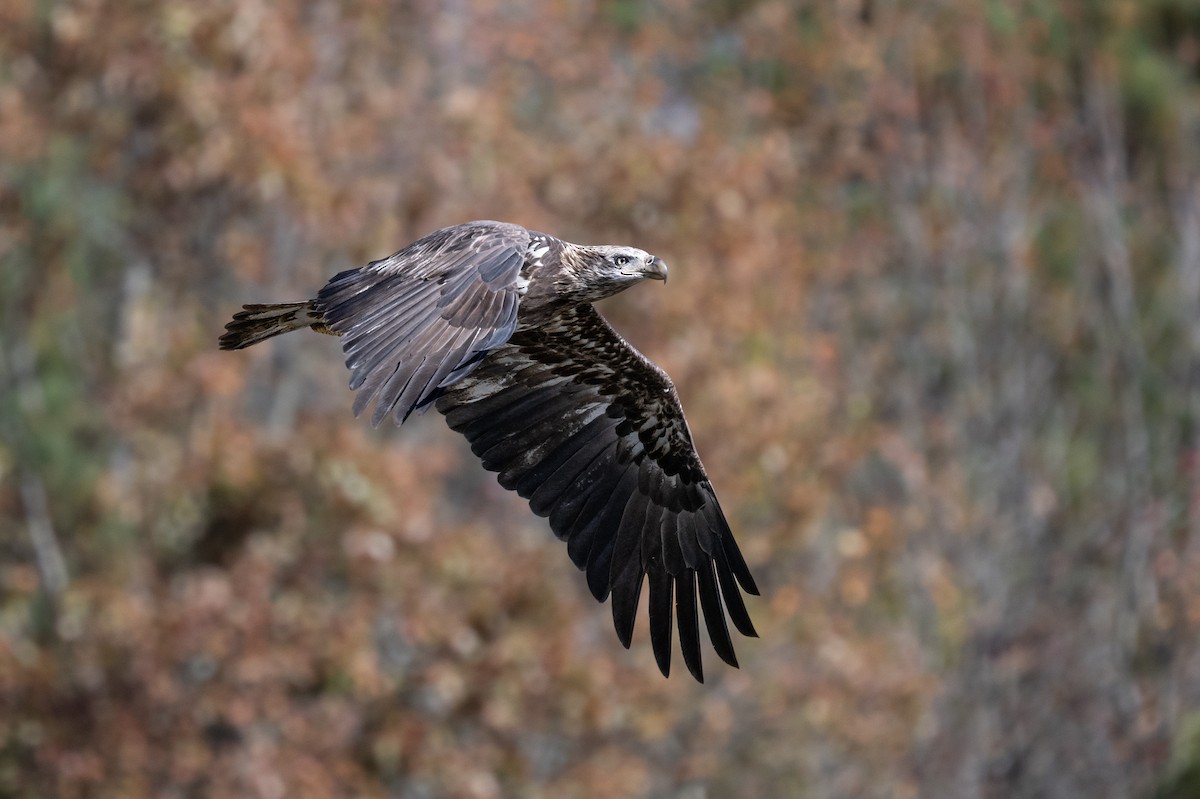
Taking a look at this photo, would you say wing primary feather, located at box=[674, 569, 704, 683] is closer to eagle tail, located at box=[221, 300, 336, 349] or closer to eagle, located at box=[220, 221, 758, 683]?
eagle, located at box=[220, 221, 758, 683]

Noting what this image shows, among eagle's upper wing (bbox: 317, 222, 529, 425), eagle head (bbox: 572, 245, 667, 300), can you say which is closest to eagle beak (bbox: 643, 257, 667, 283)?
eagle head (bbox: 572, 245, 667, 300)

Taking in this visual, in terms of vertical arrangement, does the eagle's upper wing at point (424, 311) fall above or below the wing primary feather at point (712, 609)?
above

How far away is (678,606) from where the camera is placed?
1036 cm

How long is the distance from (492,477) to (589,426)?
8.10 metres

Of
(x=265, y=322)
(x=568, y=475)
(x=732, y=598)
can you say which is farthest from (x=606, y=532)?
(x=265, y=322)

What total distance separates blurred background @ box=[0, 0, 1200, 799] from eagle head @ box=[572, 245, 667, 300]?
6679mm

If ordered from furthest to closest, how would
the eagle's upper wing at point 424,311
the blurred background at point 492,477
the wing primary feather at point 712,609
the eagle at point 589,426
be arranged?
1. the blurred background at point 492,477
2. the wing primary feather at point 712,609
3. the eagle at point 589,426
4. the eagle's upper wing at point 424,311

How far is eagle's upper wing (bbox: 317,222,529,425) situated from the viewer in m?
8.42

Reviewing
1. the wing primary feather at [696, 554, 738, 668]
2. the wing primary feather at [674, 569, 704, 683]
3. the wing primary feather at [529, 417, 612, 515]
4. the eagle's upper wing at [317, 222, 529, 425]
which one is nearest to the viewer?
the eagle's upper wing at [317, 222, 529, 425]

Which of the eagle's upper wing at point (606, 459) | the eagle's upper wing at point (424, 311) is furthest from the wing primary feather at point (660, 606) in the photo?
the eagle's upper wing at point (424, 311)

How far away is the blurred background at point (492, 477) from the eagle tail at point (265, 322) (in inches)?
251

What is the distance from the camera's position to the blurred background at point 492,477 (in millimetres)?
16641

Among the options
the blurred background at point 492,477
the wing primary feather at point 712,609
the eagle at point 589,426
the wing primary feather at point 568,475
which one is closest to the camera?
the eagle at point 589,426

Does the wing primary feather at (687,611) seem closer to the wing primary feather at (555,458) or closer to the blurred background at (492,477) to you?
the wing primary feather at (555,458)
